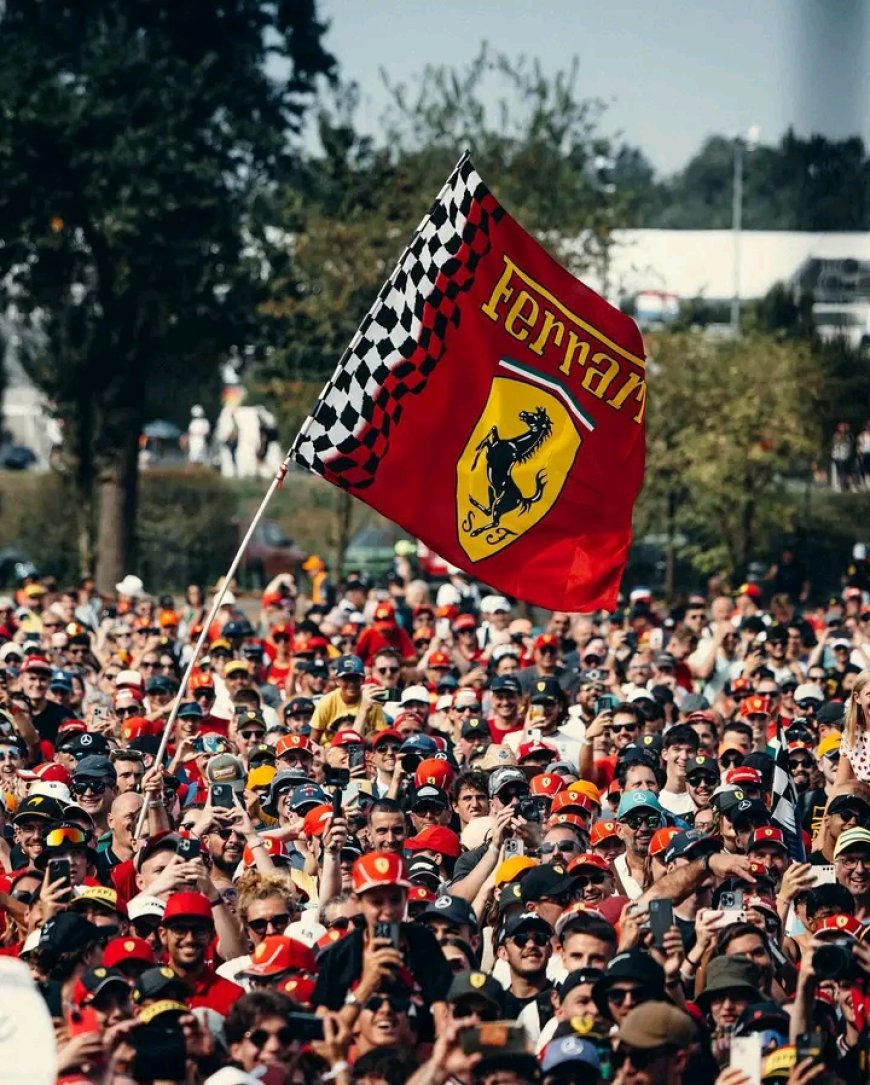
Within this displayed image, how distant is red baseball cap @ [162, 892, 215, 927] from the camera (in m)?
8.98

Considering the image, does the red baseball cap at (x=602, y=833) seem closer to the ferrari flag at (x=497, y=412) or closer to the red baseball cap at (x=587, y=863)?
the red baseball cap at (x=587, y=863)

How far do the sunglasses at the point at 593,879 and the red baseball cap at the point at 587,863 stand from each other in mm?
23

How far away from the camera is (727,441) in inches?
1414

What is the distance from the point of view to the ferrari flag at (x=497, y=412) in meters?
11.8

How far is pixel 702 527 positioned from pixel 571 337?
26030 millimetres

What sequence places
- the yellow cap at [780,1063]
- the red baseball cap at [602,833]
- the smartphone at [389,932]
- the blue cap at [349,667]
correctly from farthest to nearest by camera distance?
the blue cap at [349,667] → the red baseball cap at [602,833] → the smartphone at [389,932] → the yellow cap at [780,1063]

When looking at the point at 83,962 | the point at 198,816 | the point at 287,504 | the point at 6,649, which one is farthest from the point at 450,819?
the point at 287,504

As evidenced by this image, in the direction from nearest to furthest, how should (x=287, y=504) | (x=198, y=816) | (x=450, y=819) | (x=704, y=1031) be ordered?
(x=704, y=1031), (x=198, y=816), (x=450, y=819), (x=287, y=504)

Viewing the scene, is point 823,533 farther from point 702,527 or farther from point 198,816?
point 198,816

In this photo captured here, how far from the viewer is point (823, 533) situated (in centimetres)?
3669

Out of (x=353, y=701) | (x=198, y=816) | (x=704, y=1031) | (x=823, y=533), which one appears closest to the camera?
(x=704, y=1031)

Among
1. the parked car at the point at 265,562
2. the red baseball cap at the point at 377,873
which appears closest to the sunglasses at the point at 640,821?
the red baseball cap at the point at 377,873

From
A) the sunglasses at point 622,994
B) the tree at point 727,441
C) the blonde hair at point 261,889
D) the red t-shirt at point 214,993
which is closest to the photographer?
the sunglasses at point 622,994

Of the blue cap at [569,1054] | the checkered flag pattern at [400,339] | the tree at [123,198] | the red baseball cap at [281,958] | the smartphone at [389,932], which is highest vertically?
the tree at [123,198]
